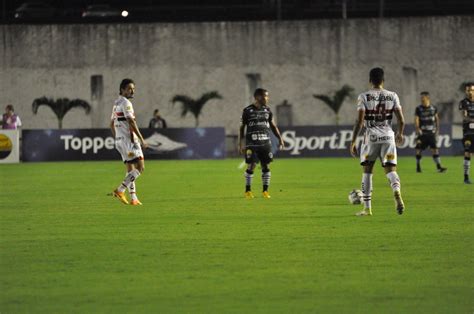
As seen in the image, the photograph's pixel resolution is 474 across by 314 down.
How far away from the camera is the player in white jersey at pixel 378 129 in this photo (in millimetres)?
15549

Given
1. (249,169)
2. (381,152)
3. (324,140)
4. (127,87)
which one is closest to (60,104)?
(324,140)

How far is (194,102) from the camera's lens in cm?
5225

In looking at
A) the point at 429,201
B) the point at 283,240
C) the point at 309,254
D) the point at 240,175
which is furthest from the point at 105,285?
the point at 240,175

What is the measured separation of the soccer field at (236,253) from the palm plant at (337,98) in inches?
1145

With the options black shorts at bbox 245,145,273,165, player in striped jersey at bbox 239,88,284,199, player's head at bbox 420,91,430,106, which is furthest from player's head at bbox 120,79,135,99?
player's head at bbox 420,91,430,106

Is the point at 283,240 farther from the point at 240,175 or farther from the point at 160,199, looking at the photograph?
the point at 240,175

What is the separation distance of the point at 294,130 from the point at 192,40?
12053mm

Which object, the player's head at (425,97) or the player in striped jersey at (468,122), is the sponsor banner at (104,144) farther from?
the player in striped jersey at (468,122)

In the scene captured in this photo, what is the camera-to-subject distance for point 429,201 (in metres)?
18.9

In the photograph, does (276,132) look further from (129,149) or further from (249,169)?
(129,149)

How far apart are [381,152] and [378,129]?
1.14ft

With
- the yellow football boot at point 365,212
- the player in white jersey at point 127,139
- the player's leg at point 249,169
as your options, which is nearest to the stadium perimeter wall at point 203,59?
the player's leg at point 249,169

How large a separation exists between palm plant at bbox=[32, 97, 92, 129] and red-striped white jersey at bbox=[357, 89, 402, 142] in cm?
3735

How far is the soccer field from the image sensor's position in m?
8.45
